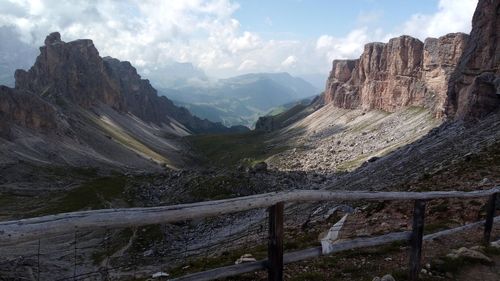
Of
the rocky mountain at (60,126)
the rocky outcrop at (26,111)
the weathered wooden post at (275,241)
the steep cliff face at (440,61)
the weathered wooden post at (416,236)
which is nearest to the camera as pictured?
the weathered wooden post at (275,241)

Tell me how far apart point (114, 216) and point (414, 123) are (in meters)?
117

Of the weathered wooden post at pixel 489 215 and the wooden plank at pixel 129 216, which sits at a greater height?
the wooden plank at pixel 129 216

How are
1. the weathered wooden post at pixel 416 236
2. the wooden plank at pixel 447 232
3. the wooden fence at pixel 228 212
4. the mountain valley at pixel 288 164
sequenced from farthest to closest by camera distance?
1. the mountain valley at pixel 288 164
2. the wooden plank at pixel 447 232
3. the weathered wooden post at pixel 416 236
4. the wooden fence at pixel 228 212

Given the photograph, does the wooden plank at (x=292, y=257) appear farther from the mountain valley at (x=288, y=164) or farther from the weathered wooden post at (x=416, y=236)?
the mountain valley at (x=288, y=164)

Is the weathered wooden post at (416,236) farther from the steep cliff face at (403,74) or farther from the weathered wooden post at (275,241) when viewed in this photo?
the steep cliff face at (403,74)

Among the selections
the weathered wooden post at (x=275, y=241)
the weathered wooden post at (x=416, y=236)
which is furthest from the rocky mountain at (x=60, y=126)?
the weathered wooden post at (x=275, y=241)

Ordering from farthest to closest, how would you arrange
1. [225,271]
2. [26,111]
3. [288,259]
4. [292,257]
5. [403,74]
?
[403,74], [26,111], [292,257], [288,259], [225,271]

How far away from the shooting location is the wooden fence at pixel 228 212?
562 centimetres

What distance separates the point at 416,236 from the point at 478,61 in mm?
72713

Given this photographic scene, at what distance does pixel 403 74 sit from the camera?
146m

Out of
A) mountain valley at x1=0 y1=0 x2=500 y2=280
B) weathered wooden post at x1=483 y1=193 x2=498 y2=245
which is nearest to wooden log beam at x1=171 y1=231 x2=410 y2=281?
mountain valley at x1=0 y1=0 x2=500 y2=280

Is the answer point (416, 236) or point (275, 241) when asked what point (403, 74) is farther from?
point (275, 241)

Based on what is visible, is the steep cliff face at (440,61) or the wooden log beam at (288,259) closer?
the wooden log beam at (288,259)

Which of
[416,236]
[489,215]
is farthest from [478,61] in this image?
[416,236]
